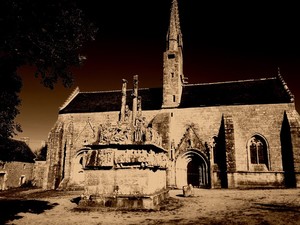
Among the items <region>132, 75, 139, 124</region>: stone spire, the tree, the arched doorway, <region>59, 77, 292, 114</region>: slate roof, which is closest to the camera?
the tree

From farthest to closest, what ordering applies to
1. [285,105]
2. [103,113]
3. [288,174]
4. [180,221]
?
[103,113]
[285,105]
[288,174]
[180,221]

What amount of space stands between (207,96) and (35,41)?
20.4m

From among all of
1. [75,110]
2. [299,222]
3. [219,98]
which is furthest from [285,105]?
[75,110]

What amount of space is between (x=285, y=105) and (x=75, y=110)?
69.2 feet

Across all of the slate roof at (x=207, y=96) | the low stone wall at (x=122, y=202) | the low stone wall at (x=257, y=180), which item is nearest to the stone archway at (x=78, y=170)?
the slate roof at (x=207, y=96)

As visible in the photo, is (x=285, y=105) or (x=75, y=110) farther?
(x=75, y=110)

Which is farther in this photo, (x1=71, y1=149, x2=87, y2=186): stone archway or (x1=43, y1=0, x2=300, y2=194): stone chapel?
(x1=71, y1=149, x2=87, y2=186): stone archway

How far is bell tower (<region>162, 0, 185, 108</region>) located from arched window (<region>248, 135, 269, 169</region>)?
779 cm

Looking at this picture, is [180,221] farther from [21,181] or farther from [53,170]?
[21,181]

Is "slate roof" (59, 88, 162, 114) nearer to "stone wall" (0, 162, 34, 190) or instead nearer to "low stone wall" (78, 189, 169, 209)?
"stone wall" (0, 162, 34, 190)

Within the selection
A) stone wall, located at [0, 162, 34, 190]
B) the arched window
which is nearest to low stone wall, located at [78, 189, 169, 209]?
the arched window

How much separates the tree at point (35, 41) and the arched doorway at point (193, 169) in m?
16.5

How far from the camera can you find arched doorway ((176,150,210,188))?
21.8 metres

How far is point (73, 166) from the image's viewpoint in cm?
2542
